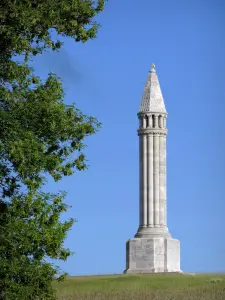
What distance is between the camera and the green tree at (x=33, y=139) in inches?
1024

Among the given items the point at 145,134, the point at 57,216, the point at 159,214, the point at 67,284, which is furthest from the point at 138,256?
the point at 57,216

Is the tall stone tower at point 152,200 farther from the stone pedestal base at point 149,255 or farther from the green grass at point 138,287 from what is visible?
the green grass at point 138,287

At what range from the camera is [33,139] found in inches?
1030

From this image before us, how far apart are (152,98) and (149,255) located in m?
11.9

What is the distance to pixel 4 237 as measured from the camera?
25906 mm

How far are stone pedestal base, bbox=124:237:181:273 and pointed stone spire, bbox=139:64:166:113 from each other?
9903mm

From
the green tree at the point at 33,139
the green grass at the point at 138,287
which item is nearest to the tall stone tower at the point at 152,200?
the green grass at the point at 138,287

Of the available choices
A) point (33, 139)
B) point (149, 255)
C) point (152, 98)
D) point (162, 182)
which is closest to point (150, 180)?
point (162, 182)

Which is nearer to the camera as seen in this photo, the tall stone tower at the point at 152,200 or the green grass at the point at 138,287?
the green grass at the point at 138,287

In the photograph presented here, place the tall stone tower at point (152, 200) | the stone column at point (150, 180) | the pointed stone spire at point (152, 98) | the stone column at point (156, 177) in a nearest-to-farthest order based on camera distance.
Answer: the tall stone tower at point (152, 200)
the stone column at point (150, 180)
the stone column at point (156, 177)
the pointed stone spire at point (152, 98)

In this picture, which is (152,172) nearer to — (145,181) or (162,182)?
(145,181)

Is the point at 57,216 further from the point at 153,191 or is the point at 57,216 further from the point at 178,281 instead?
the point at 153,191

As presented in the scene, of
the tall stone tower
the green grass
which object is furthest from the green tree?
the tall stone tower

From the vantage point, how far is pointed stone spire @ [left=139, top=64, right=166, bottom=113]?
70062 millimetres
